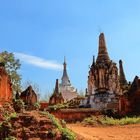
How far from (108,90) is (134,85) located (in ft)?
17.5

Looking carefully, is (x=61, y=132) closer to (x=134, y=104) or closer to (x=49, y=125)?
(x=49, y=125)

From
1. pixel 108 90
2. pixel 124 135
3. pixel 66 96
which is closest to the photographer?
pixel 124 135

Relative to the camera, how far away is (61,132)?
41.1 feet

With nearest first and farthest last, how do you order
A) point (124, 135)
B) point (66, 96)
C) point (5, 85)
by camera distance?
1. point (124, 135)
2. point (5, 85)
3. point (66, 96)

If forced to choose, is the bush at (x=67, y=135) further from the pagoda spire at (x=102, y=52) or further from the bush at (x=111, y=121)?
the pagoda spire at (x=102, y=52)

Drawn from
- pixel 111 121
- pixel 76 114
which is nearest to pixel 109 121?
pixel 111 121

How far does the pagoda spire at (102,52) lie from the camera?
34.8 m

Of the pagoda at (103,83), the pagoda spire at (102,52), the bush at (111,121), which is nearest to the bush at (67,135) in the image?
the bush at (111,121)

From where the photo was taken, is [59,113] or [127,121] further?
[59,113]

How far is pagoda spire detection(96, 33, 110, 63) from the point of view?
34.8 metres

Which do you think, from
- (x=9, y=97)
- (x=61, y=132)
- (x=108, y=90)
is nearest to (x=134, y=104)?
(x=108, y=90)

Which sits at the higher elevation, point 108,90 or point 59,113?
point 108,90

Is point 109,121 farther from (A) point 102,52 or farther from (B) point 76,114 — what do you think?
(A) point 102,52

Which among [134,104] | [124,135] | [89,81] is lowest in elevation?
[124,135]
